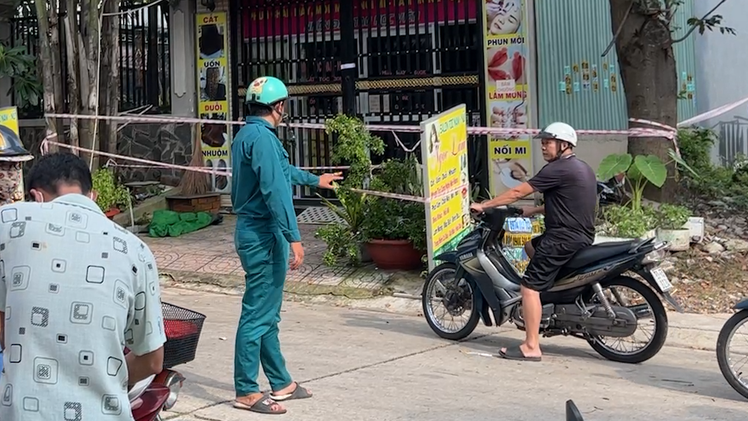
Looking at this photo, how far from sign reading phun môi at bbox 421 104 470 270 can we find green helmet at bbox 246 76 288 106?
10.3 feet

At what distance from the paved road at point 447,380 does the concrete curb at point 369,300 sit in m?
0.19

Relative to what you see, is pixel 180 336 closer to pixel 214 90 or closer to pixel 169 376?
pixel 169 376

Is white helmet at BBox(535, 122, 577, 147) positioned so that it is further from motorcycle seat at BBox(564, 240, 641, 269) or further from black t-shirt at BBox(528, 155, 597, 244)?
motorcycle seat at BBox(564, 240, 641, 269)

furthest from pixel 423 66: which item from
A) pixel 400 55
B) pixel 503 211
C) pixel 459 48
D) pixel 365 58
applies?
pixel 503 211

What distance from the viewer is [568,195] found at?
6.73 meters

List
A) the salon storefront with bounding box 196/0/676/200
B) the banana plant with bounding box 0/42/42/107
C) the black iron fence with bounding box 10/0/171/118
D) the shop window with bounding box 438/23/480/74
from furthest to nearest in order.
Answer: the black iron fence with bounding box 10/0/171/118 < the banana plant with bounding box 0/42/42/107 < the shop window with bounding box 438/23/480/74 < the salon storefront with bounding box 196/0/676/200

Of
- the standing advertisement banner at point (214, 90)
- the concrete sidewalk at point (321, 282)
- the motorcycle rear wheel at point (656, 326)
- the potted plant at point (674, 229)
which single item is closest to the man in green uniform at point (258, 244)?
the motorcycle rear wheel at point (656, 326)

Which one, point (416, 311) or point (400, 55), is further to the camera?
point (400, 55)

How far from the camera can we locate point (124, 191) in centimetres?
1296

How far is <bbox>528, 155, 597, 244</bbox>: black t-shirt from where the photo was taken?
264 inches

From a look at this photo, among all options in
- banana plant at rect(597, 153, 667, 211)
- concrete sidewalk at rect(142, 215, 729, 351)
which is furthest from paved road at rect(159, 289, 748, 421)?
banana plant at rect(597, 153, 667, 211)

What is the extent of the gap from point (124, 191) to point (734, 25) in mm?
8535

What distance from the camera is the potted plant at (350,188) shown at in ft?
31.9

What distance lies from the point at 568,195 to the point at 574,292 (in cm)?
73
